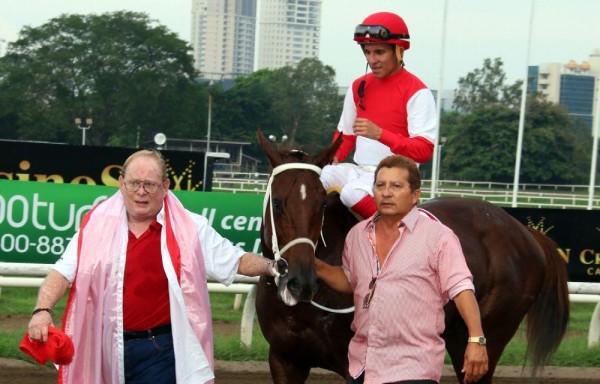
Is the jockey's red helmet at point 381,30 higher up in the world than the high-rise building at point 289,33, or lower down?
lower down

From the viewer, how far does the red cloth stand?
3.66 m

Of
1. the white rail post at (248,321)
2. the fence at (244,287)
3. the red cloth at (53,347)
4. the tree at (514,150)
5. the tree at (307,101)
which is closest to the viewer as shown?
the red cloth at (53,347)

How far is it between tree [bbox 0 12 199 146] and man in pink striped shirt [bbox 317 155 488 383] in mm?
50685

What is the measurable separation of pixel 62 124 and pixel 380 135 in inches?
1970

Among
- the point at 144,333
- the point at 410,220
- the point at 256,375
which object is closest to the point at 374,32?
the point at 410,220

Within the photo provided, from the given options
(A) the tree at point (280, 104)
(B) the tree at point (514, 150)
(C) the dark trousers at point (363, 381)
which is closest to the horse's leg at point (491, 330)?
(C) the dark trousers at point (363, 381)

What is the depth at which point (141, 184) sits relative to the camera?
394cm

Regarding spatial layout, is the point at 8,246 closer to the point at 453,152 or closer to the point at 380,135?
the point at 380,135

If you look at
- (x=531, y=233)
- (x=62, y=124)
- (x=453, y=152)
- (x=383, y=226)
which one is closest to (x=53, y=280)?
(x=383, y=226)

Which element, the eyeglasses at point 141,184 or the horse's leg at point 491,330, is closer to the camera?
the eyeglasses at point 141,184

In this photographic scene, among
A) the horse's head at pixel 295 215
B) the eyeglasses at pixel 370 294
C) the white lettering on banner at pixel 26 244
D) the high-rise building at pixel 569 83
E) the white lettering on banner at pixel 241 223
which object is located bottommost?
the white lettering on banner at pixel 26 244

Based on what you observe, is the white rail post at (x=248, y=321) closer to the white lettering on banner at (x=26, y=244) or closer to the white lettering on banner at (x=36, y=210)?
the white lettering on banner at (x=26, y=244)

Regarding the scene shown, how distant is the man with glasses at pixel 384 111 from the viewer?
490cm

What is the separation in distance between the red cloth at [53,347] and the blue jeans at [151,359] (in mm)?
289
